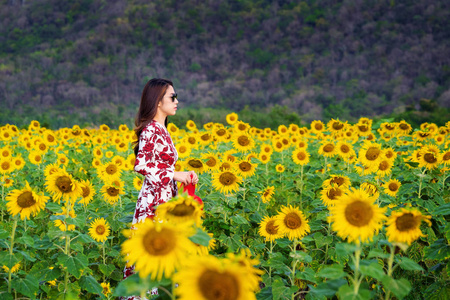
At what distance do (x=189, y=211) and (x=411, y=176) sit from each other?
346 centimetres

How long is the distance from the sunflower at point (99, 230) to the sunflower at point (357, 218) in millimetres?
2618

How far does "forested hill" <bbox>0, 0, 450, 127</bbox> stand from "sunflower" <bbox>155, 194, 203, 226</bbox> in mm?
35981

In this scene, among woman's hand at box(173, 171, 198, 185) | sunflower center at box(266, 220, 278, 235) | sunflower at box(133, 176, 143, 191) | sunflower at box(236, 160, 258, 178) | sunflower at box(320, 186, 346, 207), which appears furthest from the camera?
sunflower at box(133, 176, 143, 191)

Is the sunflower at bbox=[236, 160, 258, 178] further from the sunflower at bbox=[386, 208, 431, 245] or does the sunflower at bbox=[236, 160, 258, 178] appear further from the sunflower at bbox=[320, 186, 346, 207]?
the sunflower at bbox=[386, 208, 431, 245]

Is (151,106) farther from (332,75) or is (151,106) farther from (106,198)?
(332,75)

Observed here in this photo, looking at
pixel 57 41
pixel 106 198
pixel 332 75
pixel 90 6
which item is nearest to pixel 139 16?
pixel 90 6

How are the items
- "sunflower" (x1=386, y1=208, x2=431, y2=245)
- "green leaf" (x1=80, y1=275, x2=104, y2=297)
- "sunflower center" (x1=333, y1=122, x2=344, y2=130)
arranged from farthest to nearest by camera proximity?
"sunflower center" (x1=333, y1=122, x2=344, y2=130) < "green leaf" (x1=80, y1=275, x2=104, y2=297) < "sunflower" (x1=386, y1=208, x2=431, y2=245)

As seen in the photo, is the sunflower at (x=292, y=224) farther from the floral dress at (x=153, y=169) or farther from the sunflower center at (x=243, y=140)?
the sunflower center at (x=243, y=140)

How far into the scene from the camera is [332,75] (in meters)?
48.8

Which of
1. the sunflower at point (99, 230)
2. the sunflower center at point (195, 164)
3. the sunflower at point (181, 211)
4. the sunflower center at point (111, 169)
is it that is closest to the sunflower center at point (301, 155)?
the sunflower center at point (195, 164)

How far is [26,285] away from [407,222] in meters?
2.17

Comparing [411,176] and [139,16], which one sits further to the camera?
[139,16]

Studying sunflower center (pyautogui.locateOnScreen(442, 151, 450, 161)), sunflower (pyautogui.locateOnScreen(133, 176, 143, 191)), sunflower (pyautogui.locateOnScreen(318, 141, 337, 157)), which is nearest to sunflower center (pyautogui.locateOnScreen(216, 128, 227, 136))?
sunflower (pyautogui.locateOnScreen(318, 141, 337, 157))

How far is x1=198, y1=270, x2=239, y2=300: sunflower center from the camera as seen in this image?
128 centimetres
